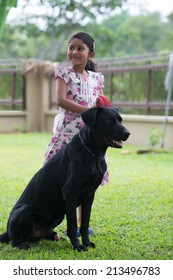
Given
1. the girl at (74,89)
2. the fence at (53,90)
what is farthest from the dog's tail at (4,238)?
the fence at (53,90)

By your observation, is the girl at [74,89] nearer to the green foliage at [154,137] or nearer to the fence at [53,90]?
the green foliage at [154,137]

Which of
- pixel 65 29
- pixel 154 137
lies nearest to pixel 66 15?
pixel 65 29

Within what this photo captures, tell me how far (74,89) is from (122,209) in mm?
1794

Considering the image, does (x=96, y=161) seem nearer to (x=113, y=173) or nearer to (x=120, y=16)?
(x=113, y=173)

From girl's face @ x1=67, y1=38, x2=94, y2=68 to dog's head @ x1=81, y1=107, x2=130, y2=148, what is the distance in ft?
2.59

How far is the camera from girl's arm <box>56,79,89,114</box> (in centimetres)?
445

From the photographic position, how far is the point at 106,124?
3887 millimetres

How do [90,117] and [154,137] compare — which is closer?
[90,117]

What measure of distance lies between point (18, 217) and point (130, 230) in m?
1.28

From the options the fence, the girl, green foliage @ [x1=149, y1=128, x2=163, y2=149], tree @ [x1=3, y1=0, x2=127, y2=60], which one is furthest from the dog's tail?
tree @ [x1=3, y1=0, x2=127, y2=60]

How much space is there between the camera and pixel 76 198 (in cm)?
403

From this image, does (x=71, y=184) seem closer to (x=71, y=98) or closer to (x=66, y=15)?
(x=71, y=98)

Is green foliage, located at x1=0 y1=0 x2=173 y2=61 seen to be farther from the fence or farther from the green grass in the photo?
the green grass

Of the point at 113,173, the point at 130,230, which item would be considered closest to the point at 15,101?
the point at 113,173
